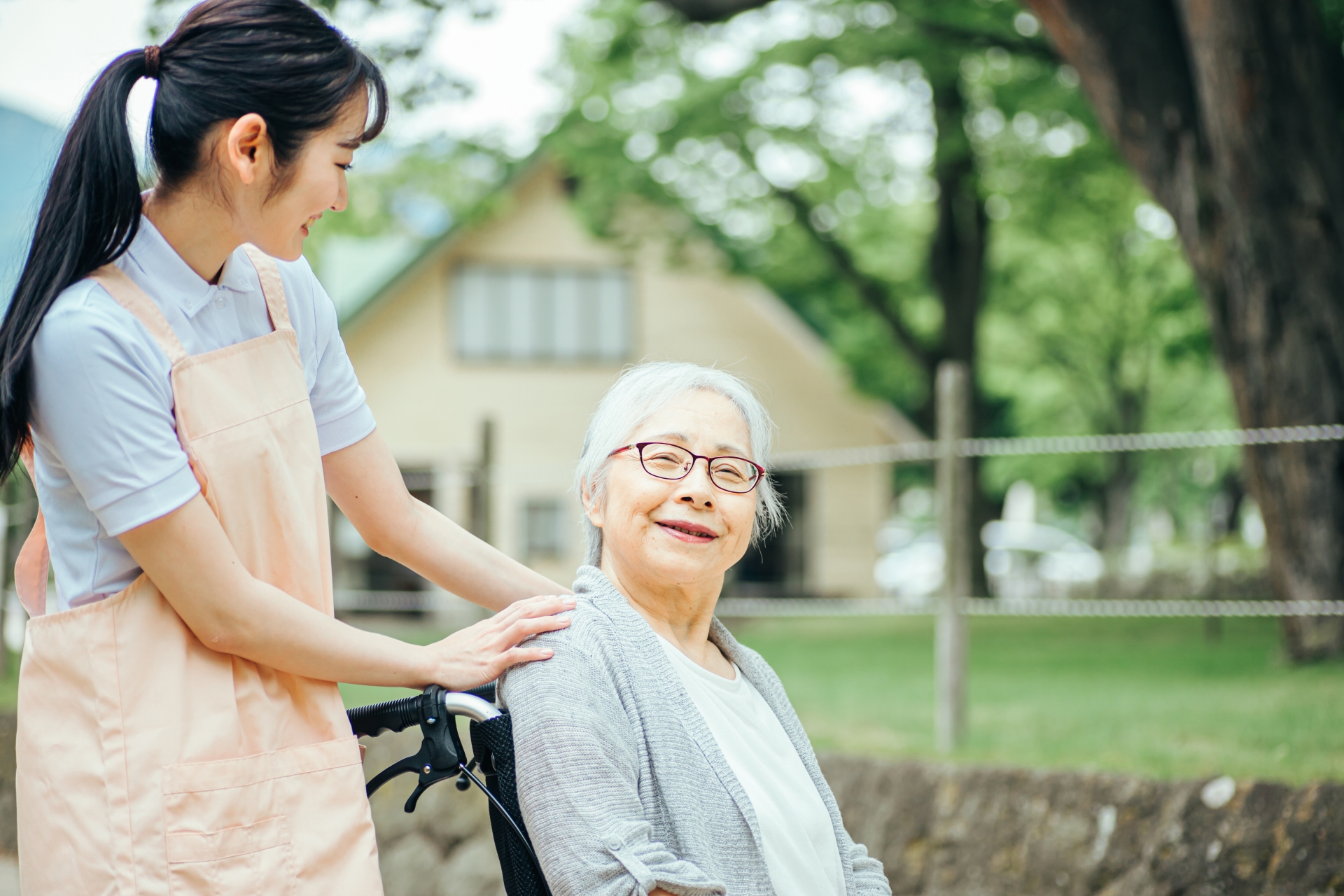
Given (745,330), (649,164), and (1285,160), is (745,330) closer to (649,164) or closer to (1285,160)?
(649,164)

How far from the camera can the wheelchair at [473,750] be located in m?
1.92

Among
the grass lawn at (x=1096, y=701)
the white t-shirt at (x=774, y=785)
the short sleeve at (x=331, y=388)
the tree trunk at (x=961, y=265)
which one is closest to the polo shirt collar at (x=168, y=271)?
the short sleeve at (x=331, y=388)

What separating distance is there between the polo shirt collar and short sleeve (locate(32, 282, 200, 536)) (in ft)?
0.37

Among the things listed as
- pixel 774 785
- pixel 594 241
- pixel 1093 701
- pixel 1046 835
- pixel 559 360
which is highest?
pixel 594 241

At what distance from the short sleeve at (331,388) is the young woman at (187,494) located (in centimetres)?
19

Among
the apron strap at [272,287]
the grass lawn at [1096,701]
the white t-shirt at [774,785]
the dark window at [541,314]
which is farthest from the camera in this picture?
the dark window at [541,314]

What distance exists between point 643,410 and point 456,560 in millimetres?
385

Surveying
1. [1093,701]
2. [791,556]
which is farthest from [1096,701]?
[791,556]

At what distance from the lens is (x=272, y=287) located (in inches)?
72.0

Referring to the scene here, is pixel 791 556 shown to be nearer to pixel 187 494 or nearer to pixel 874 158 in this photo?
pixel 874 158

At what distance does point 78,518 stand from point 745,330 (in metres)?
20.2

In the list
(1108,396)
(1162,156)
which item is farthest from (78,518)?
(1108,396)

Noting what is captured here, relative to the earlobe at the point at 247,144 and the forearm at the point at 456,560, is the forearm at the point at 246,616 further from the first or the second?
the earlobe at the point at 247,144

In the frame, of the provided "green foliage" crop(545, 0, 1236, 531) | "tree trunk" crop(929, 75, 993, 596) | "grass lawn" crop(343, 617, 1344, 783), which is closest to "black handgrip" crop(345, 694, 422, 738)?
"grass lawn" crop(343, 617, 1344, 783)
